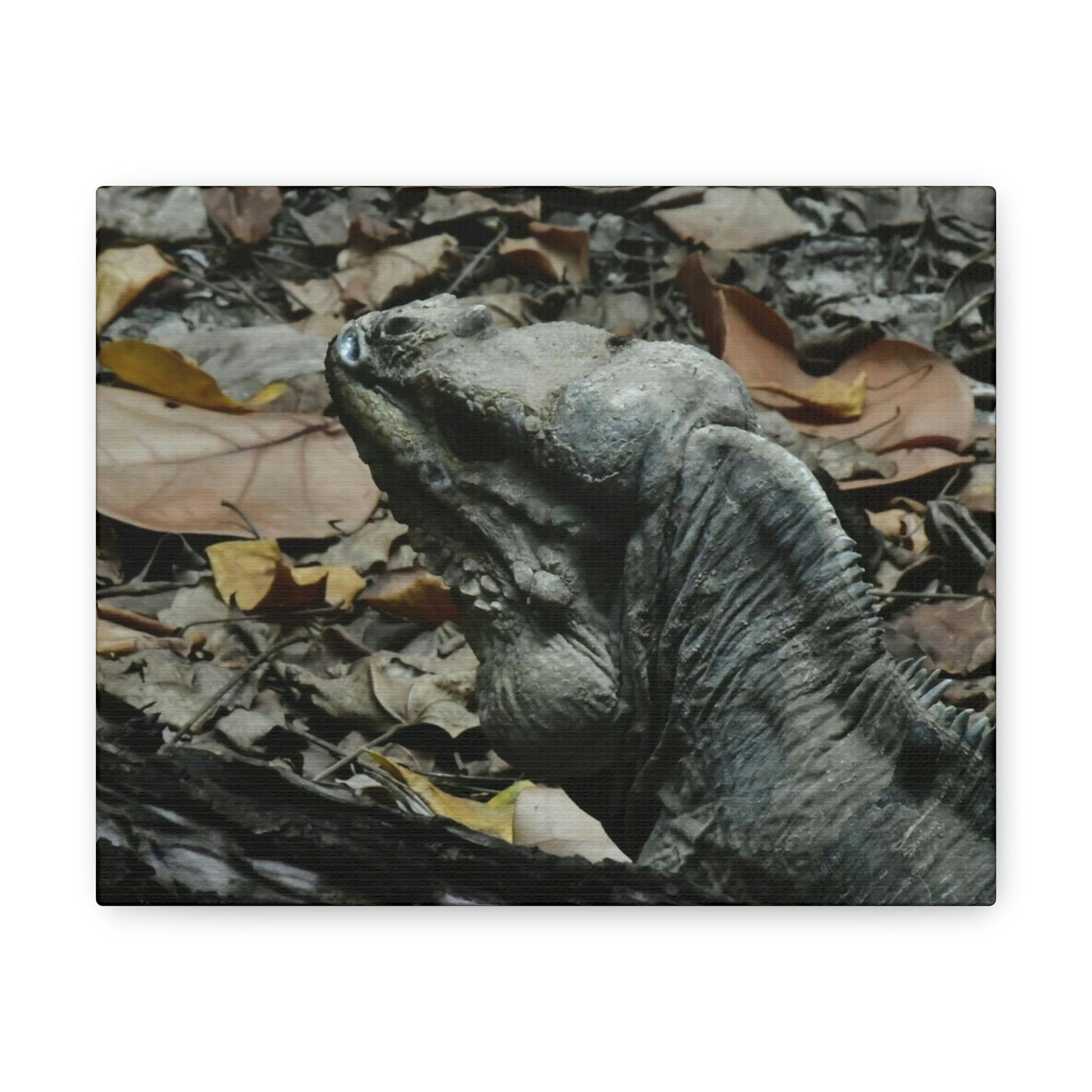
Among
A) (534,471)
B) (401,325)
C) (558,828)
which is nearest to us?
(534,471)

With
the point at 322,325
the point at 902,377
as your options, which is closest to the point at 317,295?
the point at 322,325

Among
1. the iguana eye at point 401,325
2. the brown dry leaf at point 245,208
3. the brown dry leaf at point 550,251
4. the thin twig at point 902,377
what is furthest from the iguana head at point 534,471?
the thin twig at point 902,377

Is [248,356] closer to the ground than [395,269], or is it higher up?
closer to the ground

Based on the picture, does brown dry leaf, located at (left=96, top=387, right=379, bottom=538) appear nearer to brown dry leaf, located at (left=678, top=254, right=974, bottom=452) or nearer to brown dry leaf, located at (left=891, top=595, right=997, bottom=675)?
brown dry leaf, located at (left=678, top=254, right=974, bottom=452)

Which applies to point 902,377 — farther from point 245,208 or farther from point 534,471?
point 245,208

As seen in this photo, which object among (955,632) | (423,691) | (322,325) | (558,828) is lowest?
(558,828)

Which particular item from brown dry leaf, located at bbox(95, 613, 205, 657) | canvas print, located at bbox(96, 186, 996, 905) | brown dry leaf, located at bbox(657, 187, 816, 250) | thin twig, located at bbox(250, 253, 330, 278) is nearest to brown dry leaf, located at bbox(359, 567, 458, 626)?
canvas print, located at bbox(96, 186, 996, 905)

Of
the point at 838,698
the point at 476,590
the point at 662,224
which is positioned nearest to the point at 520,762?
the point at 476,590
